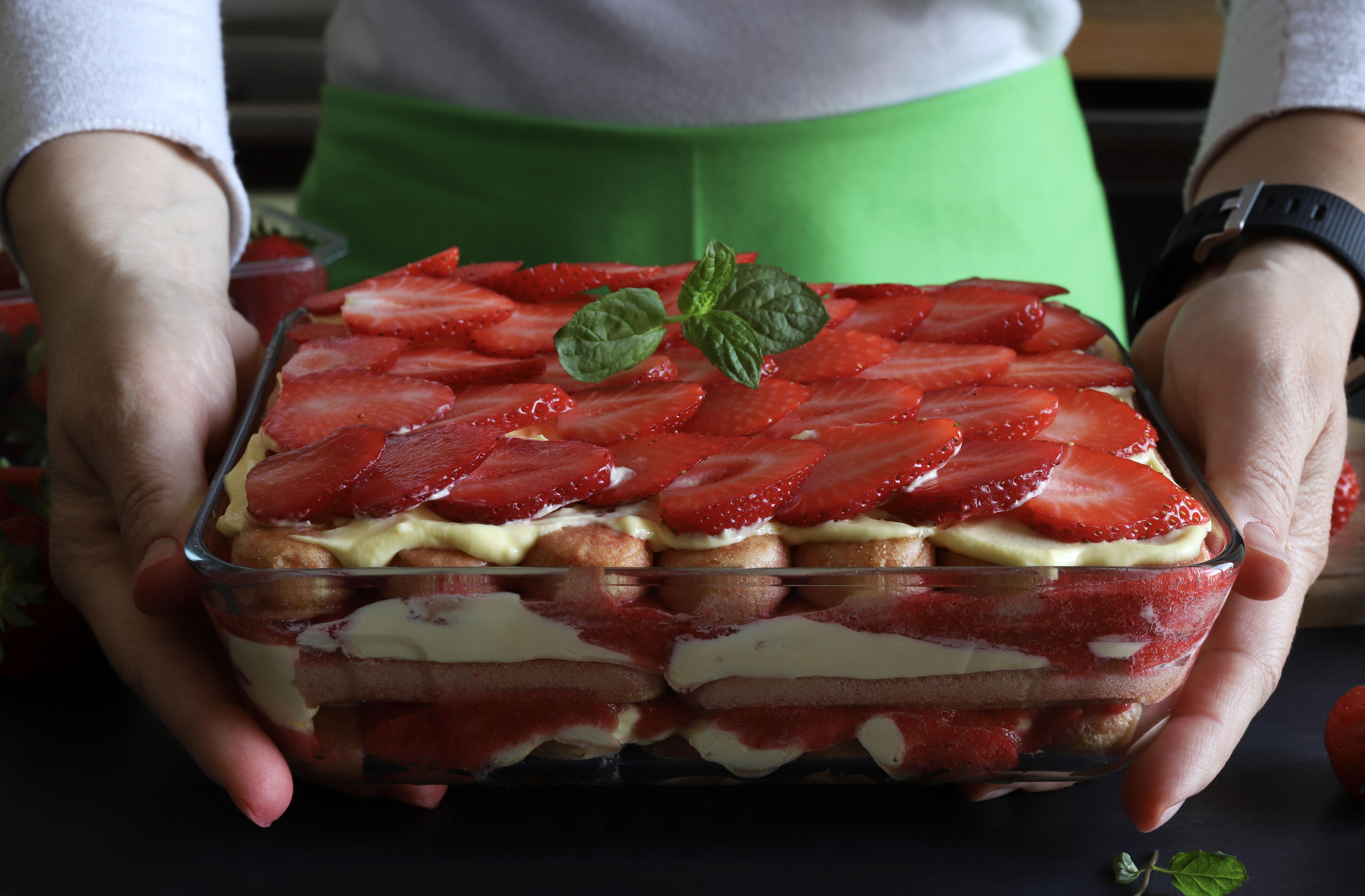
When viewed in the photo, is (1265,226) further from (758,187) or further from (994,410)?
(758,187)

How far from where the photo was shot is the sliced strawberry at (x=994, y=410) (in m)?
0.70

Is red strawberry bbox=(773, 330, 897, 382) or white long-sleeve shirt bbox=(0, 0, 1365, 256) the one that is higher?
white long-sleeve shirt bbox=(0, 0, 1365, 256)

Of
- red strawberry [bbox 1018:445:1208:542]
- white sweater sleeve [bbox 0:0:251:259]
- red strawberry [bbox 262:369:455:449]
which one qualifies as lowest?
red strawberry [bbox 262:369:455:449]

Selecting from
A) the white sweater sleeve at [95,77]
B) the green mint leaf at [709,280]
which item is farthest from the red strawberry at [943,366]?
the white sweater sleeve at [95,77]

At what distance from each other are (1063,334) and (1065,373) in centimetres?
8

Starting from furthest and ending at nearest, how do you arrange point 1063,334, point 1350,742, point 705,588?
point 1063,334 → point 1350,742 → point 705,588

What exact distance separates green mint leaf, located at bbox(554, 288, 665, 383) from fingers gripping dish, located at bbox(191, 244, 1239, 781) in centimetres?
4

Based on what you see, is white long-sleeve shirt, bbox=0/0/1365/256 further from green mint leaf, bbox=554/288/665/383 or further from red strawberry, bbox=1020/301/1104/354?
green mint leaf, bbox=554/288/665/383

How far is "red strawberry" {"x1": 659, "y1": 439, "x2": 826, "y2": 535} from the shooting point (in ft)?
2.03

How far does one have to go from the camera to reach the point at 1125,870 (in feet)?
2.04

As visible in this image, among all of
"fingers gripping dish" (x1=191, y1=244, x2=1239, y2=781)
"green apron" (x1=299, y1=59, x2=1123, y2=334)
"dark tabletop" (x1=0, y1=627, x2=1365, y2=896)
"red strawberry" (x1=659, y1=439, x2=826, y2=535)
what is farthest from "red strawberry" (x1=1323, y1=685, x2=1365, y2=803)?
"green apron" (x1=299, y1=59, x2=1123, y2=334)

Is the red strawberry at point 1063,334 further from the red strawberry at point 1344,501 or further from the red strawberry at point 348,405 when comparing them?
the red strawberry at point 348,405

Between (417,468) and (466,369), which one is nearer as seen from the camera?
(417,468)

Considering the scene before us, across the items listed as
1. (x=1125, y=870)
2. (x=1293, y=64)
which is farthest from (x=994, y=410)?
(x=1293, y=64)
